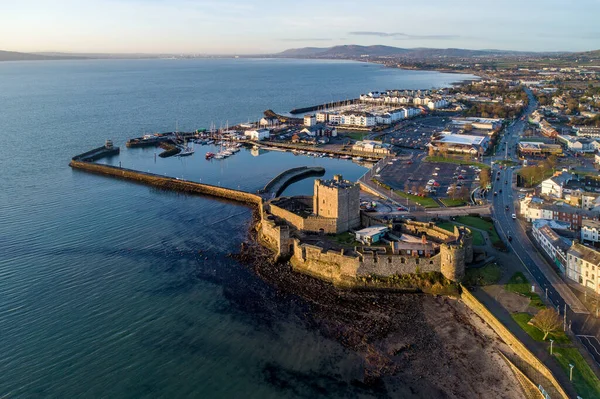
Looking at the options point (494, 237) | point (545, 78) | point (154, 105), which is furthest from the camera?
point (545, 78)

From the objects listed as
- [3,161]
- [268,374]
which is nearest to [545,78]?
[3,161]

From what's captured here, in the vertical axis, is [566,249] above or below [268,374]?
above

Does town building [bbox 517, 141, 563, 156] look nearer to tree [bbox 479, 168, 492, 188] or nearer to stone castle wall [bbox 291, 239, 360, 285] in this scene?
tree [bbox 479, 168, 492, 188]

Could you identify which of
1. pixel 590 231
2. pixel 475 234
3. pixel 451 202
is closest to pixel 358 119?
pixel 451 202

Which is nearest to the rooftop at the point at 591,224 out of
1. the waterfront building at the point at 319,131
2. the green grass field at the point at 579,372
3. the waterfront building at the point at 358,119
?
the green grass field at the point at 579,372

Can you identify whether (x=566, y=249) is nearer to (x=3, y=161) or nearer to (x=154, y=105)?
(x=3, y=161)

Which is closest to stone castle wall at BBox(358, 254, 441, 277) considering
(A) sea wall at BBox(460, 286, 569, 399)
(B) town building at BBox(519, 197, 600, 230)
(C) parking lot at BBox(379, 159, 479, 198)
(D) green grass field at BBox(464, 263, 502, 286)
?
(D) green grass field at BBox(464, 263, 502, 286)
